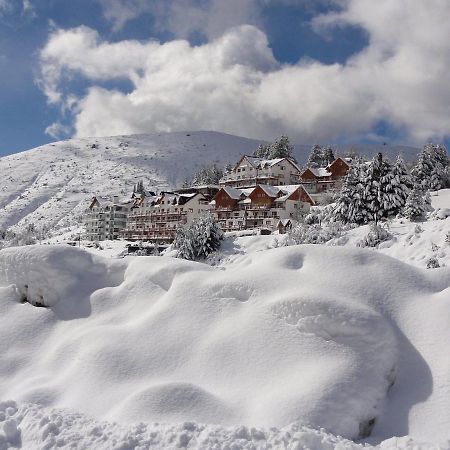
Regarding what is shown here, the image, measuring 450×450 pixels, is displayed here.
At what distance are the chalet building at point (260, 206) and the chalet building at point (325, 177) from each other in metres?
9.47

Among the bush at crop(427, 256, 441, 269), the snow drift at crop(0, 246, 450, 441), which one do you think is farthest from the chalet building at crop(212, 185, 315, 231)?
the snow drift at crop(0, 246, 450, 441)

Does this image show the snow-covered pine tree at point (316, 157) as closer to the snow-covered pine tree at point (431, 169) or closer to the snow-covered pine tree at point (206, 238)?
the snow-covered pine tree at point (431, 169)

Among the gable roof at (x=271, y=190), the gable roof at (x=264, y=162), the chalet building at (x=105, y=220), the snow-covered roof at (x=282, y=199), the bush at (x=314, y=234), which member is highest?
the gable roof at (x=264, y=162)

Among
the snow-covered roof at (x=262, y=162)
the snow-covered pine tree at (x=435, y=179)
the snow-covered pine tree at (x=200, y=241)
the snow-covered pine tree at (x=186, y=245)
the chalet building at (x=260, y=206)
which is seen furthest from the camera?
the snow-covered roof at (x=262, y=162)

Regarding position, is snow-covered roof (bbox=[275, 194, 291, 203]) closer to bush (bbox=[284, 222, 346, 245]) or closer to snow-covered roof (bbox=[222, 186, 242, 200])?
snow-covered roof (bbox=[222, 186, 242, 200])

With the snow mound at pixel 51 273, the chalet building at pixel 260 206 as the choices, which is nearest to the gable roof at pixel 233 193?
the chalet building at pixel 260 206

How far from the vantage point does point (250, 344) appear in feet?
29.5

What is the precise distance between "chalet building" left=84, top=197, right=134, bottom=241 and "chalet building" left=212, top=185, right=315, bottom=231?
34661 mm

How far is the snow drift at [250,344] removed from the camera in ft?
25.0

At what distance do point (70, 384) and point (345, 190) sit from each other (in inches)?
1666

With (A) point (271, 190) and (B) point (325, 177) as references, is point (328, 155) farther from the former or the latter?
(A) point (271, 190)

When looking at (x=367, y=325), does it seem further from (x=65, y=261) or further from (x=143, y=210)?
(x=143, y=210)

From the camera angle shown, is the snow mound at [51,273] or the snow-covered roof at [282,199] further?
the snow-covered roof at [282,199]

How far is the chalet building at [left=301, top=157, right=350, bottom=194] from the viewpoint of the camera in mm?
78438
